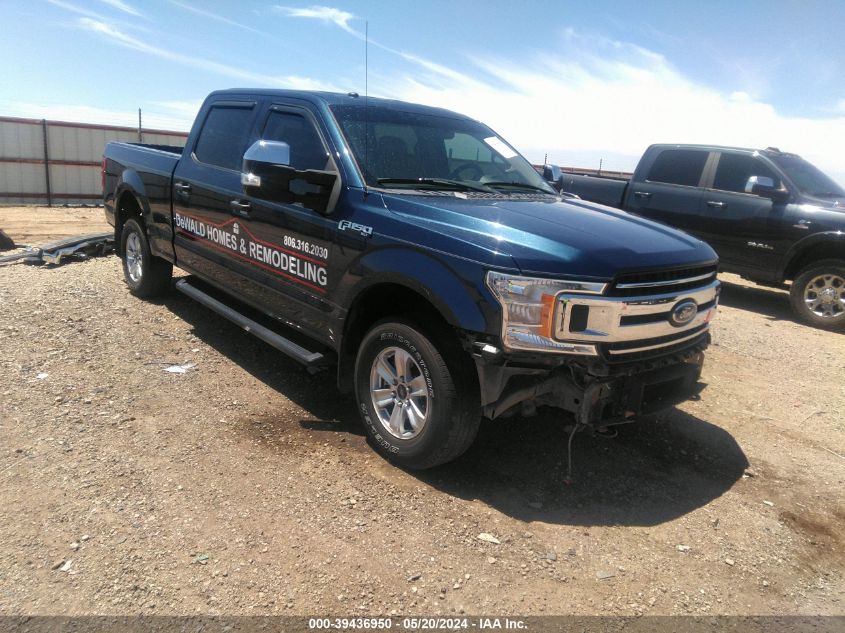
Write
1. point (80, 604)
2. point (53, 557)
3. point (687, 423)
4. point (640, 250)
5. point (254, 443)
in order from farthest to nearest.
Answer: point (687, 423)
point (254, 443)
point (640, 250)
point (53, 557)
point (80, 604)

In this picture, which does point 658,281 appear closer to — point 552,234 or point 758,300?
point 552,234

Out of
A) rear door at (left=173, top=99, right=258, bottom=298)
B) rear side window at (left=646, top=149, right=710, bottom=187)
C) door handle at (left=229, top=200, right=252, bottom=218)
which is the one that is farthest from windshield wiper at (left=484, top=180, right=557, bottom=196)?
rear side window at (left=646, top=149, right=710, bottom=187)

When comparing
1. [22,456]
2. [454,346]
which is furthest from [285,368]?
[454,346]

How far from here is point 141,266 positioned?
21.2 feet

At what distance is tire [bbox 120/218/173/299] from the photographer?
6344mm

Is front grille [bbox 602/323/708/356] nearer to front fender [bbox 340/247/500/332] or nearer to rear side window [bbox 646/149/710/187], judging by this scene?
front fender [bbox 340/247/500/332]

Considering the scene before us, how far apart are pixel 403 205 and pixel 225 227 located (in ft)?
6.40

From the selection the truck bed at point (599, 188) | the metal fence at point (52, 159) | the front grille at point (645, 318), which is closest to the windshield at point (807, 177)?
the truck bed at point (599, 188)

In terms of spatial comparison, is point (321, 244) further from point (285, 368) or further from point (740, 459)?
point (740, 459)

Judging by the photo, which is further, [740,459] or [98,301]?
[98,301]

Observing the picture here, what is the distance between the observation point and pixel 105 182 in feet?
22.8

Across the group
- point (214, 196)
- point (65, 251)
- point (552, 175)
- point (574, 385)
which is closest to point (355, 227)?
point (574, 385)

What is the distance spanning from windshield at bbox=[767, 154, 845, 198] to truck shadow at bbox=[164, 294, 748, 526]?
16.6 feet

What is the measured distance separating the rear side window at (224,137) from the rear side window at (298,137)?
0.35 meters
